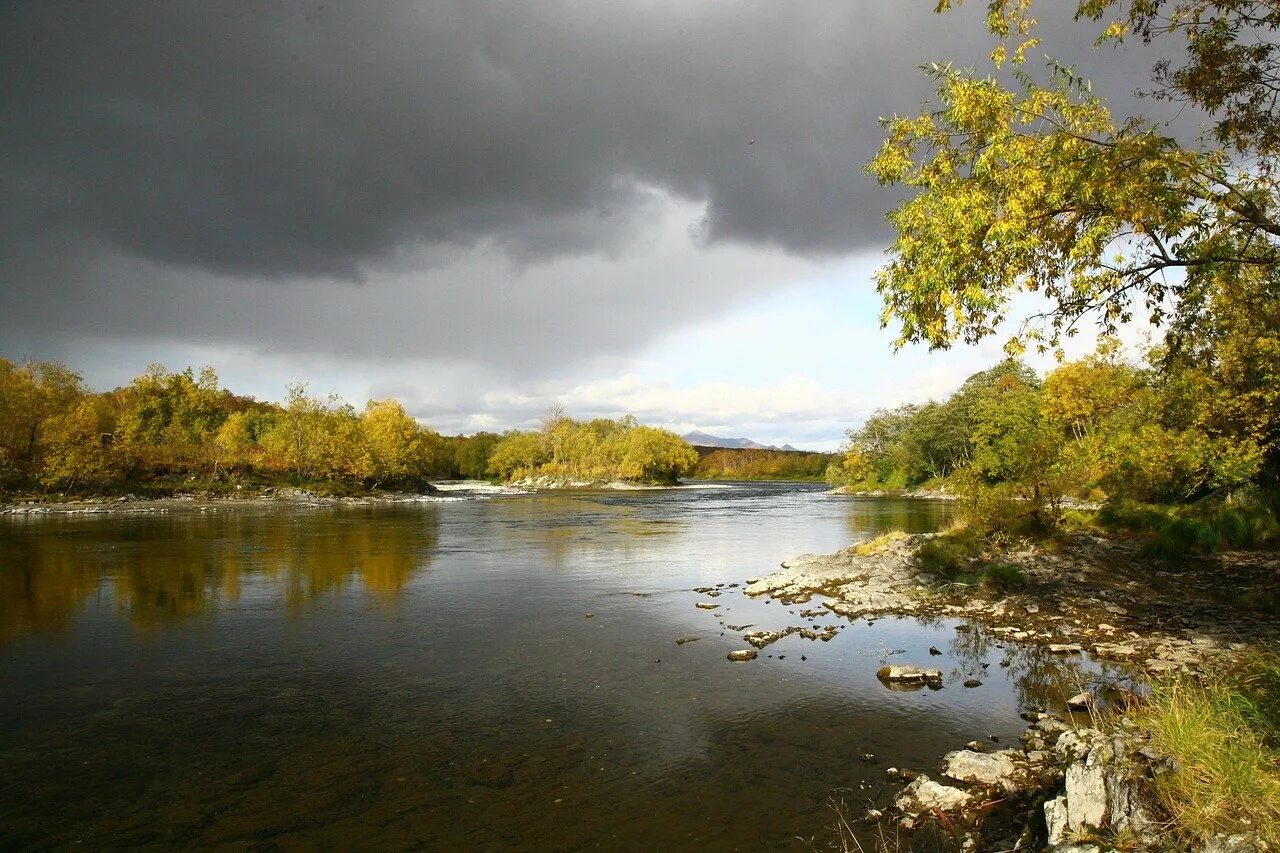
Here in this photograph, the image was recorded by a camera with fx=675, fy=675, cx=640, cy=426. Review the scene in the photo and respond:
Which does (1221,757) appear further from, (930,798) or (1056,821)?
(930,798)

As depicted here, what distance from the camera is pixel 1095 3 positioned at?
422 inches

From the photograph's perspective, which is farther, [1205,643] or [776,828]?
[1205,643]

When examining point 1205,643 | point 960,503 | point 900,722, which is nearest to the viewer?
point 900,722

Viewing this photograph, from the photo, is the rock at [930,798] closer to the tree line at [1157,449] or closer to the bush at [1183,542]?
the tree line at [1157,449]

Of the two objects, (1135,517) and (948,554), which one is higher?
(1135,517)

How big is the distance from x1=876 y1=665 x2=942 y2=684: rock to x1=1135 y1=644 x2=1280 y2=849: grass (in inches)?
195

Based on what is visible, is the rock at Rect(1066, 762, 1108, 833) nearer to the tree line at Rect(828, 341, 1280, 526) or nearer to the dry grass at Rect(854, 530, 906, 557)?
the tree line at Rect(828, 341, 1280, 526)

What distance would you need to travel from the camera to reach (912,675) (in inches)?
515

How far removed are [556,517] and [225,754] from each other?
4938 cm

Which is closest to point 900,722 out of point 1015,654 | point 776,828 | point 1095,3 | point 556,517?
point 776,828

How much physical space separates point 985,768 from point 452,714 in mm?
8293

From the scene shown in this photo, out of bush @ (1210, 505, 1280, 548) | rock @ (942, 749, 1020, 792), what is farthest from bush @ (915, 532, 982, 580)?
rock @ (942, 749, 1020, 792)

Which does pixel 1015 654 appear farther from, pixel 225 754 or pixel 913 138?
pixel 225 754

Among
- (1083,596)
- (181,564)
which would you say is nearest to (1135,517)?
(1083,596)
